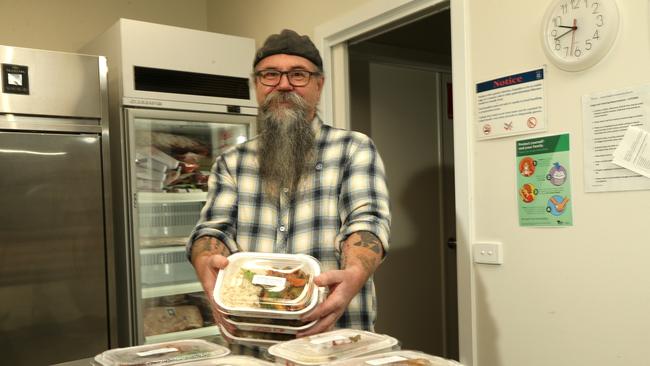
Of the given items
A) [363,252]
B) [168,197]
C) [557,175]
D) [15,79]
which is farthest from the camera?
[168,197]

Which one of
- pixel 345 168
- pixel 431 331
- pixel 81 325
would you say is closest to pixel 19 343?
pixel 81 325

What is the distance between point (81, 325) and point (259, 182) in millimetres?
1326

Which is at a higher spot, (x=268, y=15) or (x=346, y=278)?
(x=268, y=15)

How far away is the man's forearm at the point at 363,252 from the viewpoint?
51.6 inches

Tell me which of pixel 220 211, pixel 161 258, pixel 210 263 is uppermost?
pixel 220 211

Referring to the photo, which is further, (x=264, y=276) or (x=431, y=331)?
(x=431, y=331)

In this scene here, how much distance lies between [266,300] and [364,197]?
0.50 metres

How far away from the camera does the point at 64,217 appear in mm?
2432

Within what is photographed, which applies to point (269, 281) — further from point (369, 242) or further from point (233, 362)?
point (369, 242)

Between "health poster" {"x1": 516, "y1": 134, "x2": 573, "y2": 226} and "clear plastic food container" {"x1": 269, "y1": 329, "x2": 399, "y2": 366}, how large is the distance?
1017 millimetres

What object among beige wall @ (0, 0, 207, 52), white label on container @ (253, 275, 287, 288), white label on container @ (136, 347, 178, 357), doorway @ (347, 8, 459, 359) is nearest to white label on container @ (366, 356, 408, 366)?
white label on container @ (253, 275, 287, 288)

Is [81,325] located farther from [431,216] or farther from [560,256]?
[431,216]

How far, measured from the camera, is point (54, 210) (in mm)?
2408

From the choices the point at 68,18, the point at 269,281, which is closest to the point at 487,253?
the point at 269,281
